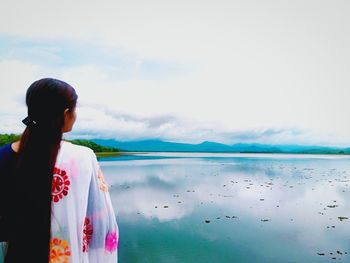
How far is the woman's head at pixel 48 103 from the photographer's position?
1.71m

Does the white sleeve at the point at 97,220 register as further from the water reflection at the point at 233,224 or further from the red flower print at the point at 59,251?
the water reflection at the point at 233,224

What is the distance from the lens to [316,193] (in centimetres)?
2212

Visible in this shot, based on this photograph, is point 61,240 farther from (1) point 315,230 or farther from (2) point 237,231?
(1) point 315,230

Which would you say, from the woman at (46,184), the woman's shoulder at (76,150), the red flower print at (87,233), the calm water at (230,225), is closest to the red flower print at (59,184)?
the woman at (46,184)

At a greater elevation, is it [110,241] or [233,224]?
[110,241]

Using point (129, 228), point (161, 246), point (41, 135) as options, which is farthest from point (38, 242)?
point (129, 228)

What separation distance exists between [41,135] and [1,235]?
2.11 ft

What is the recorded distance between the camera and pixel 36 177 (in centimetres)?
168

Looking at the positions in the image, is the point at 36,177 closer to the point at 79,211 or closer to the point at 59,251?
the point at 79,211

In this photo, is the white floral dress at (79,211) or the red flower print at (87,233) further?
the red flower print at (87,233)

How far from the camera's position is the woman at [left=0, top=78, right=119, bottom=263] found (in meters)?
1.68

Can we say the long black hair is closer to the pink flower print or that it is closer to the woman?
the woman

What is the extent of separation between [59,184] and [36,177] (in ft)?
0.45

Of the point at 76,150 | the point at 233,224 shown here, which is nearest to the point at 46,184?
the point at 76,150
